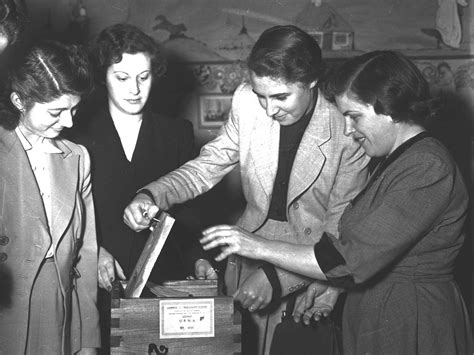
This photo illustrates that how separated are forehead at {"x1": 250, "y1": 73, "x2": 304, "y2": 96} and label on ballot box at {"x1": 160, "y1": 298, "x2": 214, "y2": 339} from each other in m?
1.04

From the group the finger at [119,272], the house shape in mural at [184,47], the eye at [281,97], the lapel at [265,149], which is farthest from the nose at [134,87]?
the house shape in mural at [184,47]

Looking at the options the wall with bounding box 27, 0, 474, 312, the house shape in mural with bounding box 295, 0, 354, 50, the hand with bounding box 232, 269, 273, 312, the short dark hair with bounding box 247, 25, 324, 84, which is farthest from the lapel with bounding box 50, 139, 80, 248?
the house shape in mural with bounding box 295, 0, 354, 50

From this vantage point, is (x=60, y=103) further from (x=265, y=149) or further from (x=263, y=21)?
(x=263, y=21)

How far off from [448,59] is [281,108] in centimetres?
321

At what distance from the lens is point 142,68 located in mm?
3150

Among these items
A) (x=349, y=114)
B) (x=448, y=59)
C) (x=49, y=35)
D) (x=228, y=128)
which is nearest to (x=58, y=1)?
(x=49, y=35)

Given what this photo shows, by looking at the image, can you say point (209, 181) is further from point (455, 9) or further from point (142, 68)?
point (455, 9)

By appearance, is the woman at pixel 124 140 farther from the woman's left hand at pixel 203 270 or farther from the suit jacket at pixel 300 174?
the suit jacket at pixel 300 174

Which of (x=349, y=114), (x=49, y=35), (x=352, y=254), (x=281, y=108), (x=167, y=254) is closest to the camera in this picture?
(x=352, y=254)

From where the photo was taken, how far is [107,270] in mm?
2887

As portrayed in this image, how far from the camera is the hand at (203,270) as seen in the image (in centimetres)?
302

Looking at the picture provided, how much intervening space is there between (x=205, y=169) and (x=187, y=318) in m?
1.10

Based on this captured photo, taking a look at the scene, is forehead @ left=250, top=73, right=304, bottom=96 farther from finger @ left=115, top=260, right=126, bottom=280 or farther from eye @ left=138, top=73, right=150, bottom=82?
finger @ left=115, top=260, right=126, bottom=280

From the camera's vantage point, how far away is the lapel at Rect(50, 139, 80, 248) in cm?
265
